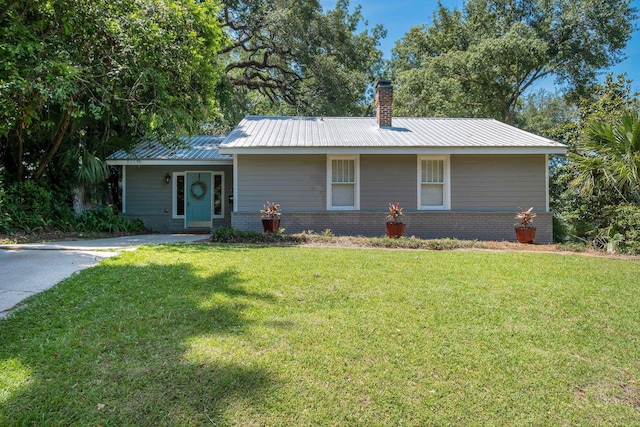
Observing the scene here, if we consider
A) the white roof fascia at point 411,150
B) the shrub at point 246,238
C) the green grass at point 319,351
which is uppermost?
the white roof fascia at point 411,150

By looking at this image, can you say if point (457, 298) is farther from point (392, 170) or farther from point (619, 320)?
point (392, 170)

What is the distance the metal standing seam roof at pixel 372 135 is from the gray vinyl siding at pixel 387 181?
0.59 meters

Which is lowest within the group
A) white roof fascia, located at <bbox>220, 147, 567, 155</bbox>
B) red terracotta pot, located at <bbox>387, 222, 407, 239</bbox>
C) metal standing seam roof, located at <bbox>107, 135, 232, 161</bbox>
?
red terracotta pot, located at <bbox>387, 222, 407, 239</bbox>

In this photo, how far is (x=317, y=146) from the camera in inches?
404

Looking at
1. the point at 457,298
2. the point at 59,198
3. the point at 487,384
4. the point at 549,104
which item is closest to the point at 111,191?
the point at 59,198

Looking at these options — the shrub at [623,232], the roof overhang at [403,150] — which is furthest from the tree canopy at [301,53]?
the shrub at [623,232]

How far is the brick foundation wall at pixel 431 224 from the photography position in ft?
34.6

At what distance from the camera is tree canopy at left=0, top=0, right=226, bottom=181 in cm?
595

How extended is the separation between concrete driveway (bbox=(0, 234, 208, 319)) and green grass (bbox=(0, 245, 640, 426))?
34cm

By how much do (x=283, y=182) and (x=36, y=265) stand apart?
21.0ft

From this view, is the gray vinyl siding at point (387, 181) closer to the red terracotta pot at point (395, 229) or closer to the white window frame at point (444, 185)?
the white window frame at point (444, 185)

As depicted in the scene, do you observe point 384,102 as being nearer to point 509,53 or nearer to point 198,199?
point 198,199

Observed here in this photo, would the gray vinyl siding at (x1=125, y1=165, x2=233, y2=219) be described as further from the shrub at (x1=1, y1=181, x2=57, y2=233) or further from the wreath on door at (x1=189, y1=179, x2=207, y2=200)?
the shrub at (x1=1, y1=181, x2=57, y2=233)

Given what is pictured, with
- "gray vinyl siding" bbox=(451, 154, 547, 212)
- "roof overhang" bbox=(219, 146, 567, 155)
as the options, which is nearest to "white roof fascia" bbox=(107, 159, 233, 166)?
"roof overhang" bbox=(219, 146, 567, 155)
